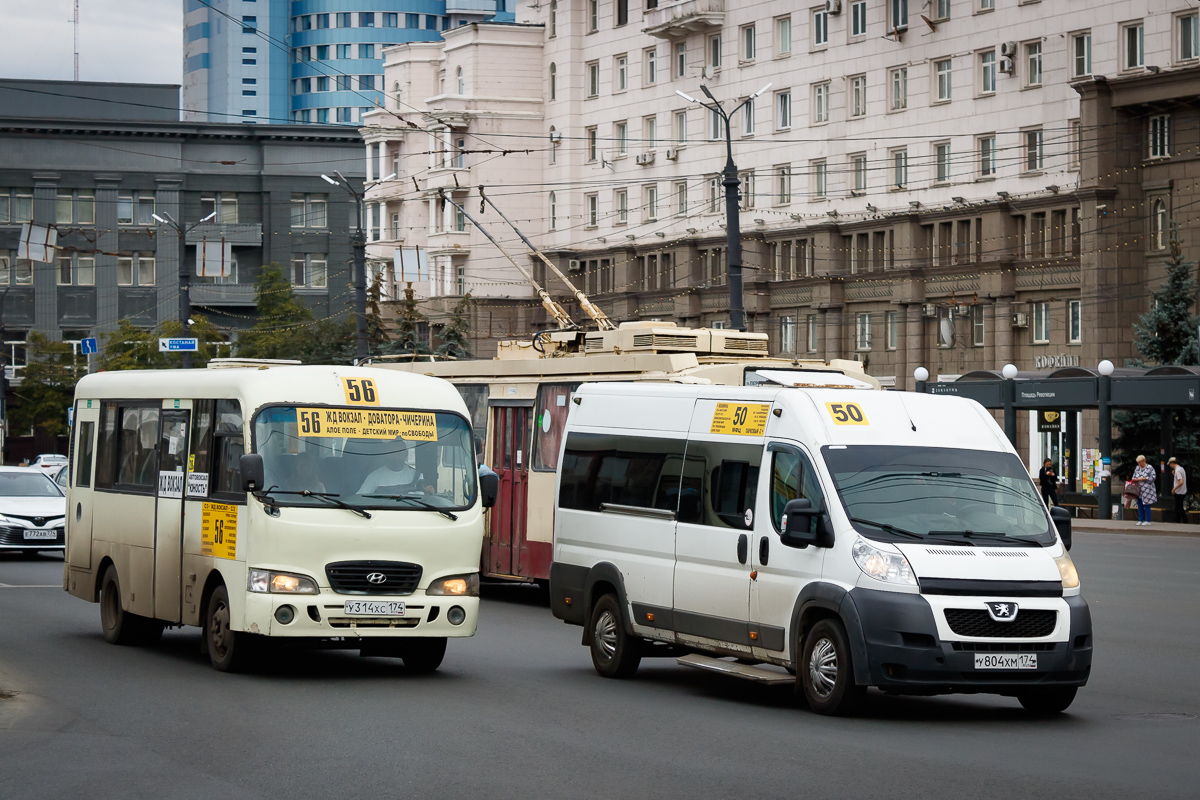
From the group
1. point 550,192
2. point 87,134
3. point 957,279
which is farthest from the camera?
point 87,134

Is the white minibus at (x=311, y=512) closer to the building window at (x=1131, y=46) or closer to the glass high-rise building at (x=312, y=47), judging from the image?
the building window at (x=1131, y=46)

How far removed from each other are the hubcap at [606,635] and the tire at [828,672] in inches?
98.1

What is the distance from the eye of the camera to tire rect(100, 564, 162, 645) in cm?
1593

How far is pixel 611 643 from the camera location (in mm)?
14141

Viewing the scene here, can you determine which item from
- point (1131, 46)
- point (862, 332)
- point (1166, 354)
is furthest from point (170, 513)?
point (862, 332)

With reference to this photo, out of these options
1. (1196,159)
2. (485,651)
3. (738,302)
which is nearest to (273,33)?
(1196,159)

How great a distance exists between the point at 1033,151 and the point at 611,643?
4393 cm

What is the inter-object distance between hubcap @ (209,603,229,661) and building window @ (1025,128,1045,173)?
44690mm

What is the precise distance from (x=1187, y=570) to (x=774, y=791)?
62.1 feet

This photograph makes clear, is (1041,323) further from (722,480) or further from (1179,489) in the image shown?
(722,480)

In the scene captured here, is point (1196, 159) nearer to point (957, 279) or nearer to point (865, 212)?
point (957, 279)

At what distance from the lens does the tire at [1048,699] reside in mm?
11562

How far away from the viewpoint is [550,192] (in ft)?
250

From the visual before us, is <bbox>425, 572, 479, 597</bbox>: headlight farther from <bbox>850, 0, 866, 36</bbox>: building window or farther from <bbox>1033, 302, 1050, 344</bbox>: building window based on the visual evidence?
<bbox>850, 0, 866, 36</bbox>: building window
